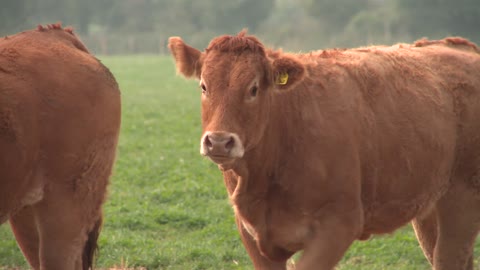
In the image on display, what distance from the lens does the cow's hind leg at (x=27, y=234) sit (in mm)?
5801

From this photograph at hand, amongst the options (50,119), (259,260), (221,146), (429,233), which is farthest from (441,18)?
(221,146)

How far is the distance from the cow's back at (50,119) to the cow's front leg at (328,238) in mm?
1474

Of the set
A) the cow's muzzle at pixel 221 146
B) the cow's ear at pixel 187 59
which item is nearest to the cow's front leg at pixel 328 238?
the cow's muzzle at pixel 221 146

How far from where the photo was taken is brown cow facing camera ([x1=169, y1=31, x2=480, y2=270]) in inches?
216

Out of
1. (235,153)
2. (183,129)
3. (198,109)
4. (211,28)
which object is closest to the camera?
(235,153)

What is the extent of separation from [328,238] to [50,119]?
1.94 metres

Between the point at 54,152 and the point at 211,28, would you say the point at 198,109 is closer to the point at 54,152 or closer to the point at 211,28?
the point at 54,152

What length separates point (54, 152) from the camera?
5.45 m

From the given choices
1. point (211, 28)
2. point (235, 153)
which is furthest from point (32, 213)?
point (211, 28)

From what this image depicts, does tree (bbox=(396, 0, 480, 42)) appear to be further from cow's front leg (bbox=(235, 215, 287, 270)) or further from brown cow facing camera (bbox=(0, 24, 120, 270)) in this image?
brown cow facing camera (bbox=(0, 24, 120, 270))

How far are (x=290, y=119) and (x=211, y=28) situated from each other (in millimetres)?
75702

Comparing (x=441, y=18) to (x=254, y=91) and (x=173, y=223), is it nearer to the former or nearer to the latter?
(x=173, y=223)

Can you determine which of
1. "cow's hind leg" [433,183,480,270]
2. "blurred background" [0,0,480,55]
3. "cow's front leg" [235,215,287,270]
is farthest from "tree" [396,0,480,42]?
"cow's front leg" [235,215,287,270]

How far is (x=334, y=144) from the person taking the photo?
5.65 meters
